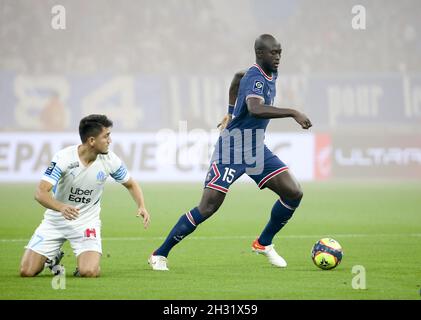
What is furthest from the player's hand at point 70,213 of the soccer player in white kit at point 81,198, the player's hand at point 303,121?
the player's hand at point 303,121

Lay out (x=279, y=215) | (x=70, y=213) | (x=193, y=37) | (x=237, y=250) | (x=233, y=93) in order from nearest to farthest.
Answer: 1. (x=70, y=213)
2. (x=279, y=215)
3. (x=233, y=93)
4. (x=237, y=250)
5. (x=193, y=37)

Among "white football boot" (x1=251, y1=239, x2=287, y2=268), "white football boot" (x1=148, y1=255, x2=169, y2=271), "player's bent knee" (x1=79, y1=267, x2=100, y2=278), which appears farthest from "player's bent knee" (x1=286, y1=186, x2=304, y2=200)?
"player's bent knee" (x1=79, y1=267, x2=100, y2=278)

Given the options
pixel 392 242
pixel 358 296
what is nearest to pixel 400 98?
pixel 392 242

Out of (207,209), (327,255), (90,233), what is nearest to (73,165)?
(90,233)

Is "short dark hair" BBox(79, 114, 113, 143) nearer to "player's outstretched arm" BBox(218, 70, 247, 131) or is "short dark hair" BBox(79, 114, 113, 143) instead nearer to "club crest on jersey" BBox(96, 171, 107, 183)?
"club crest on jersey" BBox(96, 171, 107, 183)

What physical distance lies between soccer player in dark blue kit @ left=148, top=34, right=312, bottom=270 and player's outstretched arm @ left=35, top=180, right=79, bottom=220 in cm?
142

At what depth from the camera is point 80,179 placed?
9555 millimetres

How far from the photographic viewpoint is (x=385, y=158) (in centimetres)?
2786

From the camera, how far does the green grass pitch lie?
836 cm

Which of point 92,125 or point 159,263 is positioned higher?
point 92,125

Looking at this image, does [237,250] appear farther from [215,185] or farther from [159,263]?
[159,263]

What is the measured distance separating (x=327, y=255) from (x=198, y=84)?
2245 centimetres

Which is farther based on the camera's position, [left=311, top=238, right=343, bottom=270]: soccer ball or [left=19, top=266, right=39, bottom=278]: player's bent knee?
[left=311, top=238, right=343, bottom=270]: soccer ball
